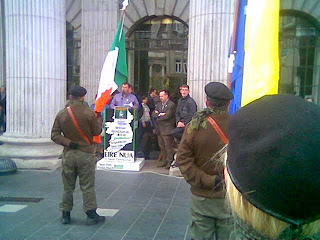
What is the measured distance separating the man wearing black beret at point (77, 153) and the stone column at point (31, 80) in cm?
325

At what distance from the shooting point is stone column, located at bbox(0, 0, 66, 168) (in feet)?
24.5

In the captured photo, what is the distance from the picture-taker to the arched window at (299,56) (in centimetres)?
1020

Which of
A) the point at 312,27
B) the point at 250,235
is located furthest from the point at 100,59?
the point at 250,235

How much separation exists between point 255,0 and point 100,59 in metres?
8.01

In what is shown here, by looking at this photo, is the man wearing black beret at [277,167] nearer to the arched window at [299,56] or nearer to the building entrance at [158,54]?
the building entrance at [158,54]

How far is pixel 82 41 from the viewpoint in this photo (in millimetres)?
9969

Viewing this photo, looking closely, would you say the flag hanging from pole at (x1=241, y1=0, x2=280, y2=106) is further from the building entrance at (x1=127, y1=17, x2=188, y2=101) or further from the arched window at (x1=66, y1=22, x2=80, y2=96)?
the arched window at (x1=66, y1=22, x2=80, y2=96)

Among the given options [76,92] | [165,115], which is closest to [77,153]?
[76,92]

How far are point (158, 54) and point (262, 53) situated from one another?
29.0 ft

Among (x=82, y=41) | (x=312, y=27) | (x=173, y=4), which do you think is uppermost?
(x=173, y=4)

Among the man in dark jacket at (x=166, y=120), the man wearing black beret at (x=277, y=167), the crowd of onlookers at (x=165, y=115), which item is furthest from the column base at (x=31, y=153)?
the man wearing black beret at (x=277, y=167)

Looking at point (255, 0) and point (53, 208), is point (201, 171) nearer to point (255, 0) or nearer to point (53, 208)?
point (255, 0)

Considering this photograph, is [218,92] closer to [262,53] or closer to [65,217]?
[262,53]

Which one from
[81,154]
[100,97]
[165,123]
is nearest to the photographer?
[81,154]
